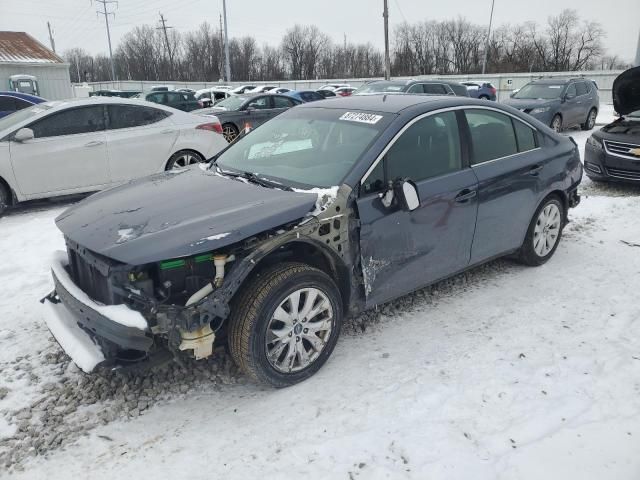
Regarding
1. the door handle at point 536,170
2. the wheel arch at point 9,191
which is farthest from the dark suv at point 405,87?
the door handle at point 536,170

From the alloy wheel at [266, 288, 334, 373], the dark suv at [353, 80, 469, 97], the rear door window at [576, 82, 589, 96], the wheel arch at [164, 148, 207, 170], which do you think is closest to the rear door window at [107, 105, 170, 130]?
the wheel arch at [164, 148, 207, 170]

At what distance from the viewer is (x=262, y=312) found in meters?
2.98

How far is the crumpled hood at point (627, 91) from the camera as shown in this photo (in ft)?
23.7

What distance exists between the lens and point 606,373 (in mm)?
3387

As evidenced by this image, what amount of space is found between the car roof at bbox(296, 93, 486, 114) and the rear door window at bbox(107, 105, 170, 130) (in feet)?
13.7

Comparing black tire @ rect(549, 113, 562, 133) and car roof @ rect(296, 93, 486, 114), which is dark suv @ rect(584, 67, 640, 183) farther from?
black tire @ rect(549, 113, 562, 133)

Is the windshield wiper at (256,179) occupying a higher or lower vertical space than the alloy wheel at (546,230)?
higher

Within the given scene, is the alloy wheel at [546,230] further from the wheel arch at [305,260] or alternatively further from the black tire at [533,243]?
the wheel arch at [305,260]

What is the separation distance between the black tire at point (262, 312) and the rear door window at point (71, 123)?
541cm

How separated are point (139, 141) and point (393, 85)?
9.67 m

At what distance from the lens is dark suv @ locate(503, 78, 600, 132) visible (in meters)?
14.7

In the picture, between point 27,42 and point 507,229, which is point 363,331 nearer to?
point 507,229

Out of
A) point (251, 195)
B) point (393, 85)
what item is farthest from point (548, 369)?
point (393, 85)

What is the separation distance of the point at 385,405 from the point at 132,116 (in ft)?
20.7
